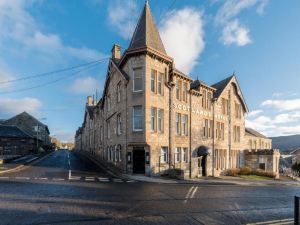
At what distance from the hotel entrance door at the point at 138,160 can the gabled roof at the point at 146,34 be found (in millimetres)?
9837

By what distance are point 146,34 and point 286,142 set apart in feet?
246

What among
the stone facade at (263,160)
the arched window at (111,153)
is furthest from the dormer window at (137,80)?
the stone facade at (263,160)

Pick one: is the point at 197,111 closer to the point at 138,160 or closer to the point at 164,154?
the point at 164,154

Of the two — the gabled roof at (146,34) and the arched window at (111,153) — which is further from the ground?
the gabled roof at (146,34)

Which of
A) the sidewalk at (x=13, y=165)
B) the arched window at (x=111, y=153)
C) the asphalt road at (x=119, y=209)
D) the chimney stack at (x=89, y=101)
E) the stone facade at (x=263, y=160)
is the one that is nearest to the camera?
the asphalt road at (x=119, y=209)

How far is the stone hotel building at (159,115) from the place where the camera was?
25.0m

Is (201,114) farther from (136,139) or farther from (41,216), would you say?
(41,216)

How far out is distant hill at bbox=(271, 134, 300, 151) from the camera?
7770 centimetres

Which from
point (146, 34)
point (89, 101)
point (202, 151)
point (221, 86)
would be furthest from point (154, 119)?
point (89, 101)

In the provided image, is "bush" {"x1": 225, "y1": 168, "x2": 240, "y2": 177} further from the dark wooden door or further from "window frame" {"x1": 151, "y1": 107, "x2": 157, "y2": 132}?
"window frame" {"x1": 151, "y1": 107, "x2": 157, "y2": 132}

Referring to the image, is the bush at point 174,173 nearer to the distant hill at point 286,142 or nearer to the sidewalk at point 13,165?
the sidewalk at point 13,165

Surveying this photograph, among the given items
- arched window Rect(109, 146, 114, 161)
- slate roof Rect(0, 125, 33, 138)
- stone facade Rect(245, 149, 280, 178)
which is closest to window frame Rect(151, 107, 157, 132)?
arched window Rect(109, 146, 114, 161)

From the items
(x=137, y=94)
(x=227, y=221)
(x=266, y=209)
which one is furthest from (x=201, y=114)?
(x=227, y=221)

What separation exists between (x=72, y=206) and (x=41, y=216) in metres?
1.78
